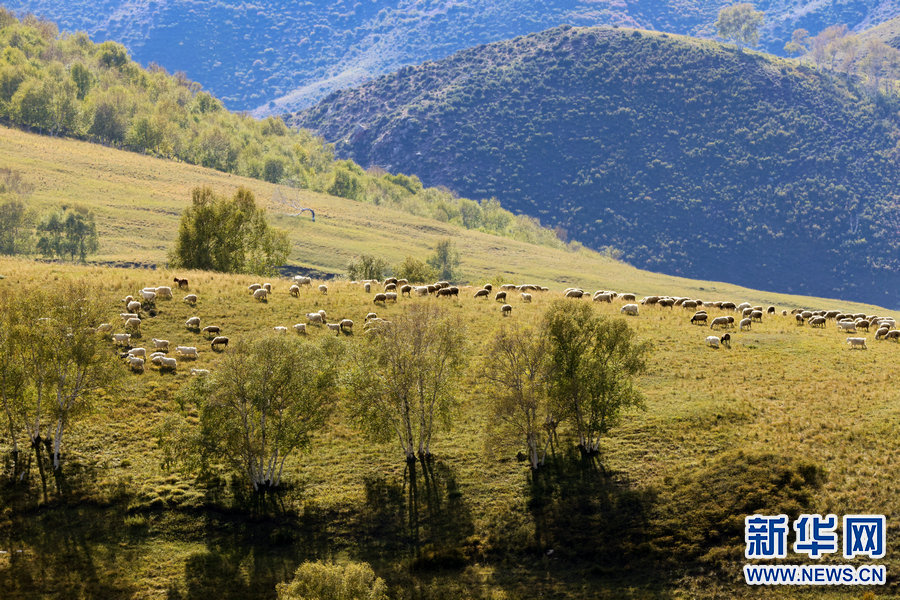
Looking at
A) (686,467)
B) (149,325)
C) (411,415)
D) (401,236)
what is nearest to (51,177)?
(401,236)

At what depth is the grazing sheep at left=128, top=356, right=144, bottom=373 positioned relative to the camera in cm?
4769

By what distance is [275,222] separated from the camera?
5763 inches

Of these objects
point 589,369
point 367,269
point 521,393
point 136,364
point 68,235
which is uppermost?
point 68,235

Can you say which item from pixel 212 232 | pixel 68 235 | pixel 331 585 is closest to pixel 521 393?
pixel 331 585

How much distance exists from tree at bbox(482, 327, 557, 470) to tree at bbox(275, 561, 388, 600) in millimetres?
13463

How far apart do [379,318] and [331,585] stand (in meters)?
29.5

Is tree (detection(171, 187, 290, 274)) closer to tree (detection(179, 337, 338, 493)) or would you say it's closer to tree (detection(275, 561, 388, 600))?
tree (detection(179, 337, 338, 493))

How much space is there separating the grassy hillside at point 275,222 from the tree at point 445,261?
2.63m

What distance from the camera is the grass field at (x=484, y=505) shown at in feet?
114

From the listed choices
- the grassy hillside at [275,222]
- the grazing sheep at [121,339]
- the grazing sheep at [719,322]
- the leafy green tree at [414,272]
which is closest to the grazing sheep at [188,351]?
the grazing sheep at [121,339]

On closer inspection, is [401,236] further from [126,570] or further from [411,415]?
[126,570]

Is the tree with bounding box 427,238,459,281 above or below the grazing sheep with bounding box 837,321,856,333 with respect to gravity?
above

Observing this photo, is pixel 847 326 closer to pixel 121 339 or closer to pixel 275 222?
pixel 121 339

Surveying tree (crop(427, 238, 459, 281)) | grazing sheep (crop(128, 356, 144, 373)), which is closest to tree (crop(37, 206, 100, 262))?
tree (crop(427, 238, 459, 281))
